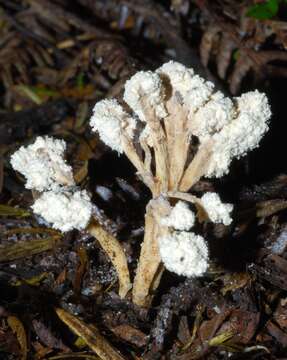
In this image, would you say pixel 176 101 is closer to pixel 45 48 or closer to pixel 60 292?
pixel 60 292

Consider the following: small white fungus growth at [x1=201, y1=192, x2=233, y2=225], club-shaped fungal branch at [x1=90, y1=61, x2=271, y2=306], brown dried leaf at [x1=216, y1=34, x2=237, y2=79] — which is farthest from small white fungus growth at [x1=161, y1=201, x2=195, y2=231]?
brown dried leaf at [x1=216, y1=34, x2=237, y2=79]

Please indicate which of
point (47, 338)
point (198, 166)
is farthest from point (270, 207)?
point (47, 338)

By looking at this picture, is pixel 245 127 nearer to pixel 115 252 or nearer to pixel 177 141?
pixel 177 141

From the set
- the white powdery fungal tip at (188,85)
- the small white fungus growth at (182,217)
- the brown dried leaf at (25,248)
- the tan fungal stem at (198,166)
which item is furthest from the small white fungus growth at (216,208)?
the brown dried leaf at (25,248)

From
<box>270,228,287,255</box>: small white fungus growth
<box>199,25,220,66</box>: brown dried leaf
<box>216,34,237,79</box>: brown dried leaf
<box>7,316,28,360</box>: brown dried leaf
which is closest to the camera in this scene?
<box>7,316,28,360</box>: brown dried leaf

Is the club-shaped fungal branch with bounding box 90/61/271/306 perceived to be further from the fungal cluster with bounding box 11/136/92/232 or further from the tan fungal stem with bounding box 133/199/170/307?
the fungal cluster with bounding box 11/136/92/232

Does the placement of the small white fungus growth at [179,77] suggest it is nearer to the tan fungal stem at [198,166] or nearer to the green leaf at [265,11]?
the tan fungal stem at [198,166]
